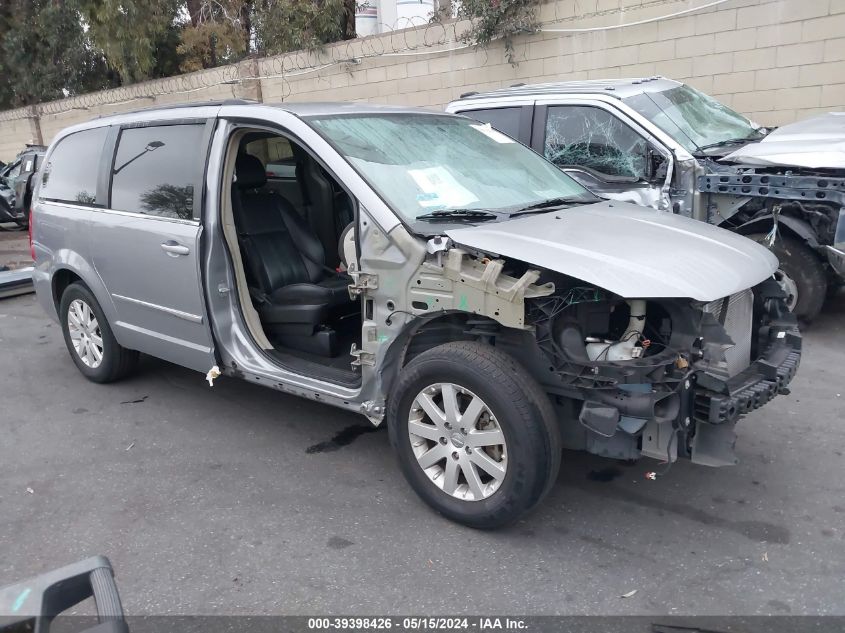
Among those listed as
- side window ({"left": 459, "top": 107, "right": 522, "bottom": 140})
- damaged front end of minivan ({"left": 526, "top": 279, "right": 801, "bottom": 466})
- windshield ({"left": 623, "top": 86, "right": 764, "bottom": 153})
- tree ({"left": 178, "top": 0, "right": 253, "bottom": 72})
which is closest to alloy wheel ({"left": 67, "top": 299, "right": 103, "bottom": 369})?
damaged front end of minivan ({"left": 526, "top": 279, "right": 801, "bottom": 466})


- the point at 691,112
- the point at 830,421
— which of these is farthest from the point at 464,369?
the point at 691,112

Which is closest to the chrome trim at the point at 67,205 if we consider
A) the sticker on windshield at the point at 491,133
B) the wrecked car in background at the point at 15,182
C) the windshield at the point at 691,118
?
the sticker on windshield at the point at 491,133

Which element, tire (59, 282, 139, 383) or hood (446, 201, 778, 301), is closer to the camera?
hood (446, 201, 778, 301)

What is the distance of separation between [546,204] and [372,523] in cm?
190

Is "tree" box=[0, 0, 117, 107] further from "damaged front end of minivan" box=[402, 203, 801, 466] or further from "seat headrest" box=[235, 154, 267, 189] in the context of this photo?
"damaged front end of minivan" box=[402, 203, 801, 466]

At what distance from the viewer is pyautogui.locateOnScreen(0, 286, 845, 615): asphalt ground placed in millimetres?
2896

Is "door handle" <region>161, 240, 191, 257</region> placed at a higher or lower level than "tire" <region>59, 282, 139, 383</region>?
higher

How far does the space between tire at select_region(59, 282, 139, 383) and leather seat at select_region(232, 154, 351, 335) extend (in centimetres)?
131

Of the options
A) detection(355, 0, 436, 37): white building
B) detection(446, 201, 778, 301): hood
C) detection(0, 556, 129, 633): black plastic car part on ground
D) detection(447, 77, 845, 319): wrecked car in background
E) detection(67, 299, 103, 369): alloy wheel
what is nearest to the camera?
detection(0, 556, 129, 633): black plastic car part on ground

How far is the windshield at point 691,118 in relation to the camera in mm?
6156

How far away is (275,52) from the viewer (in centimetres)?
1491

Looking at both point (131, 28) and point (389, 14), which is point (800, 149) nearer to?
point (389, 14)

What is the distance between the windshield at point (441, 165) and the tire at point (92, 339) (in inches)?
95.0

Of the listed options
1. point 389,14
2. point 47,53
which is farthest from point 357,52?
point 47,53
